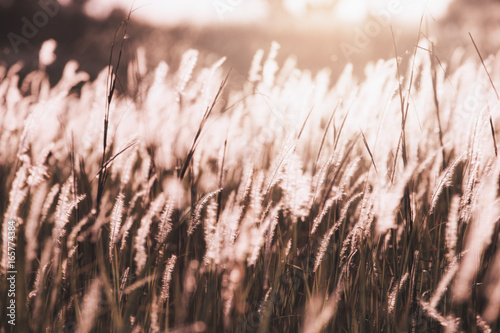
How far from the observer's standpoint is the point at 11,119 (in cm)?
246

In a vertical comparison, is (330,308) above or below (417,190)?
below

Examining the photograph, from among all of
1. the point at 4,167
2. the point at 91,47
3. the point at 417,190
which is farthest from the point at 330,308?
the point at 91,47

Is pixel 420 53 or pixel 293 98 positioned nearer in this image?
pixel 420 53

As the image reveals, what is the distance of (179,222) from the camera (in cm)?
111

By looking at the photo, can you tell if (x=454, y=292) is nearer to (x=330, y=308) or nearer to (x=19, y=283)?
(x=330, y=308)

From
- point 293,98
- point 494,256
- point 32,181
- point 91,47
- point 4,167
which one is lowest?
point 494,256

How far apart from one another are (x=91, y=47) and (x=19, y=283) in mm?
9752

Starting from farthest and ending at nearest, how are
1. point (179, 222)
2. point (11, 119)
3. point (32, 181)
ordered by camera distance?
1. point (11, 119)
2. point (32, 181)
3. point (179, 222)

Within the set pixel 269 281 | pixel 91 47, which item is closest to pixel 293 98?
pixel 269 281

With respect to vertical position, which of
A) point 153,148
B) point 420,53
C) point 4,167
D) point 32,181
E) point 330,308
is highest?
point 420,53

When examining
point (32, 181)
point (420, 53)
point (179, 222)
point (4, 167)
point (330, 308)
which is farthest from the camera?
point (4, 167)

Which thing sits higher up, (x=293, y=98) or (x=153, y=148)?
(x=293, y=98)

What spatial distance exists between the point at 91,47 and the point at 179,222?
32.0 feet

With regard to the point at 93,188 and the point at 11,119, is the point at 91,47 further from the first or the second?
the point at 93,188
